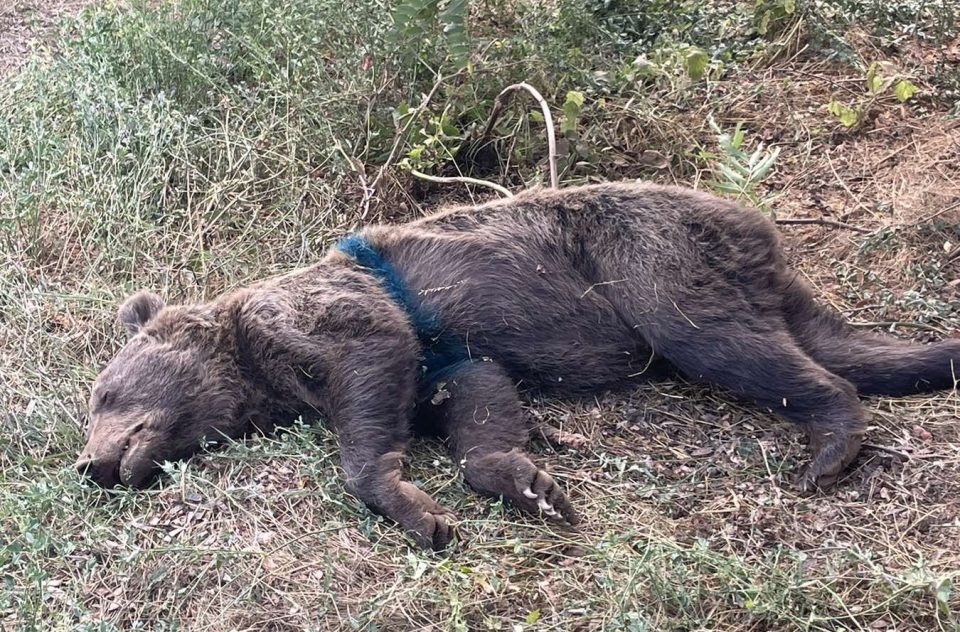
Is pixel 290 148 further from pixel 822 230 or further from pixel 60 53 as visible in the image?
pixel 822 230

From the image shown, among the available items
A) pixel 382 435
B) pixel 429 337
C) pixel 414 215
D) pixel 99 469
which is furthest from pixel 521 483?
pixel 414 215

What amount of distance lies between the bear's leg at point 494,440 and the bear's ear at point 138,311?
165 centimetres

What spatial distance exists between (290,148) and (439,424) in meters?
2.69

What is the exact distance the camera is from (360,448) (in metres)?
4.47

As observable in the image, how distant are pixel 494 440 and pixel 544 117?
8.49ft

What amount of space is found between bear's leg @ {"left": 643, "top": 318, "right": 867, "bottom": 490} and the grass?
0.15 metres

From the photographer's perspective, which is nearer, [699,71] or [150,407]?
[150,407]

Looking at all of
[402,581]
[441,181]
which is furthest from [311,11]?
[402,581]

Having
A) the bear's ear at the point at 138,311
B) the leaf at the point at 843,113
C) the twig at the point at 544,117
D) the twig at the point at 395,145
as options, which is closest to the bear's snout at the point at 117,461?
the bear's ear at the point at 138,311

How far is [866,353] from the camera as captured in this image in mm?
4719

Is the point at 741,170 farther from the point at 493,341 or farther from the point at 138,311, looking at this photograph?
the point at 138,311

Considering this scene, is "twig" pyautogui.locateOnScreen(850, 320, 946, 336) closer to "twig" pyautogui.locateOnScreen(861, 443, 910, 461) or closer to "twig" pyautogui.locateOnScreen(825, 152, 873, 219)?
"twig" pyautogui.locateOnScreen(861, 443, 910, 461)

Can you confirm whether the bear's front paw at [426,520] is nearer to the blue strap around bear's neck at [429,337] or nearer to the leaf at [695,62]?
the blue strap around bear's neck at [429,337]

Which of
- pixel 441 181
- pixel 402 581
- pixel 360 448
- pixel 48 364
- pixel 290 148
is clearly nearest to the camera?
pixel 402 581
